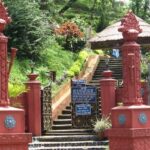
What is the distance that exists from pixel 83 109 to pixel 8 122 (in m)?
8.08

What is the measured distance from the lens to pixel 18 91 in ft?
59.8

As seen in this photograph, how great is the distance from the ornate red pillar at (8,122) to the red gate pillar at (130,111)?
2282 millimetres

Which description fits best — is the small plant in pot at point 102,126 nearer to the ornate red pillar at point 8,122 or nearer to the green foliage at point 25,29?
the ornate red pillar at point 8,122

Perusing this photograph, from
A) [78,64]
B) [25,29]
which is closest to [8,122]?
[25,29]

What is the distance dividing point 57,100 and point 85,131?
2696 mm

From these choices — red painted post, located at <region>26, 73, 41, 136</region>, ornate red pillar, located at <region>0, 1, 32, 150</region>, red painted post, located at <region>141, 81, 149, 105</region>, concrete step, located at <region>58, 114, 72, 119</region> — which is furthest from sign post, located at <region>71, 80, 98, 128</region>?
ornate red pillar, located at <region>0, 1, 32, 150</region>

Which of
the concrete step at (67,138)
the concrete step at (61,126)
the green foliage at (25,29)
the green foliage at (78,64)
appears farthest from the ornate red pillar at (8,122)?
the green foliage at (25,29)

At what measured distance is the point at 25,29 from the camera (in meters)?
27.0

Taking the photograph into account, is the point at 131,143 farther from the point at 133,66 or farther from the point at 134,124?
the point at 133,66

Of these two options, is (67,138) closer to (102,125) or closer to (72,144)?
(72,144)

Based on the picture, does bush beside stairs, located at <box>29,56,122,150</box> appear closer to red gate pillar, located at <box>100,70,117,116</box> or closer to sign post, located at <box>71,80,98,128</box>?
sign post, located at <box>71,80,98,128</box>

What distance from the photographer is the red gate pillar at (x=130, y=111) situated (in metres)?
13.4

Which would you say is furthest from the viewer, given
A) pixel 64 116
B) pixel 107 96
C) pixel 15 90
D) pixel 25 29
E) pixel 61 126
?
pixel 25 29

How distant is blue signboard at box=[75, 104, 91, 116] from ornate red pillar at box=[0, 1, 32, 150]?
777cm
